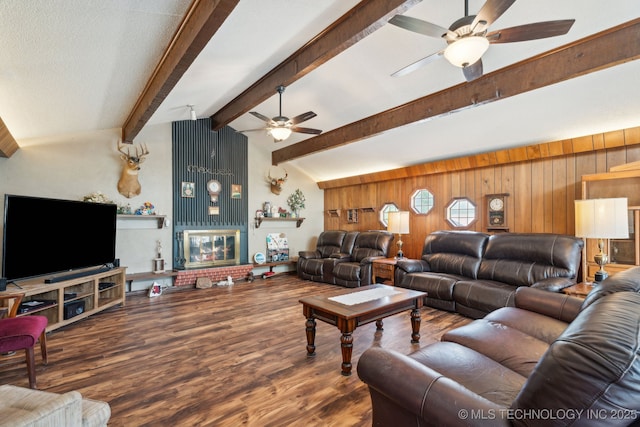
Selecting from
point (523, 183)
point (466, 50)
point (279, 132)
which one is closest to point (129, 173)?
point (279, 132)

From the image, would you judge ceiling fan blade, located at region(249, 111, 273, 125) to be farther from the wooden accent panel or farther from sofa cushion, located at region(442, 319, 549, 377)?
sofa cushion, located at region(442, 319, 549, 377)

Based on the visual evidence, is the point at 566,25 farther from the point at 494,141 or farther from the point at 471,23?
the point at 494,141

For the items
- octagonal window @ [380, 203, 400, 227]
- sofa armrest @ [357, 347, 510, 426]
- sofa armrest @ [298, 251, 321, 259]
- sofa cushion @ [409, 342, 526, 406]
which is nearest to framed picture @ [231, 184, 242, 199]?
sofa armrest @ [298, 251, 321, 259]

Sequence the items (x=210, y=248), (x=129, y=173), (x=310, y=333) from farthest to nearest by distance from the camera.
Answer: (x=210, y=248), (x=129, y=173), (x=310, y=333)

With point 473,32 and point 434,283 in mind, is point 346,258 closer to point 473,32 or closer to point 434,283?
point 434,283

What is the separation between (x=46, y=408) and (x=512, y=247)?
4.57 meters

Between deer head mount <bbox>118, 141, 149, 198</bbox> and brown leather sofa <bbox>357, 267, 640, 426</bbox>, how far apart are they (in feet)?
16.2

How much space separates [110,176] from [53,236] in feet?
5.96

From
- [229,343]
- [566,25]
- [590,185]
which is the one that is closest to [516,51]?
[566,25]

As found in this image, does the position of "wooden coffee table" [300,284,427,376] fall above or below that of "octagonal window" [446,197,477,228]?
below

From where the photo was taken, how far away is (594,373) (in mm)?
816

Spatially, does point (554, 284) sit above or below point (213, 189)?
below

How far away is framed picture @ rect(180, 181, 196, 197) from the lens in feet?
18.8

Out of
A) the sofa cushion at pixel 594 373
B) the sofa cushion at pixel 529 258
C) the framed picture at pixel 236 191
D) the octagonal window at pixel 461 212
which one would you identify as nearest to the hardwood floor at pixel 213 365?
the sofa cushion at pixel 529 258
